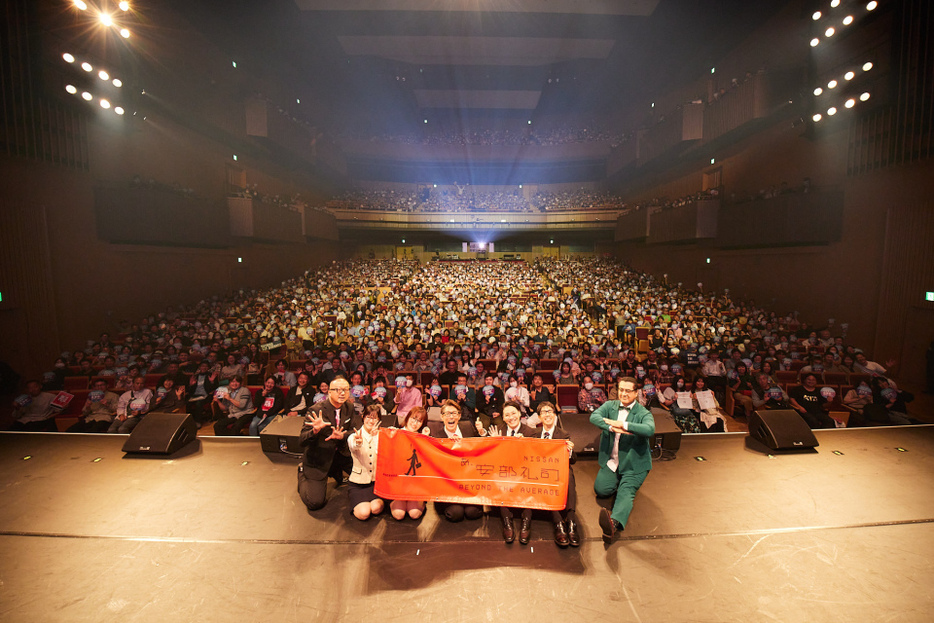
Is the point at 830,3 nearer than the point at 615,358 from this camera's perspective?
No

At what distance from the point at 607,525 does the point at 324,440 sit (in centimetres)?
260

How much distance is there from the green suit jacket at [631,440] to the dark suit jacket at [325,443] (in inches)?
88.4

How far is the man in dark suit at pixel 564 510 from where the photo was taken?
3.25 metres

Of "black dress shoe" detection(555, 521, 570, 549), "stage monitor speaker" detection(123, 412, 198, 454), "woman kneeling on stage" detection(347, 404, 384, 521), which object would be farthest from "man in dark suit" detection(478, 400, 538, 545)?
"stage monitor speaker" detection(123, 412, 198, 454)

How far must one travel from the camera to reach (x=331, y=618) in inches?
103

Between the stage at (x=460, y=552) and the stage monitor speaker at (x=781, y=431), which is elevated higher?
the stage monitor speaker at (x=781, y=431)

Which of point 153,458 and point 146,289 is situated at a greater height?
point 146,289

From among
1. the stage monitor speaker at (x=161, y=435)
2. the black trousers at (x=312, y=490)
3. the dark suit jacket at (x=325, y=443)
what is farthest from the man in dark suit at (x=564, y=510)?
the stage monitor speaker at (x=161, y=435)

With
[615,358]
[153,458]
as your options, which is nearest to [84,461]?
[153,458]

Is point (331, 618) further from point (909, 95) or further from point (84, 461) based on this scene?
point (909, 95)

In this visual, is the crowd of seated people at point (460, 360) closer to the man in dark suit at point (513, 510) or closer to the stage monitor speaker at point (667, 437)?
the stage monitor speaker at point (667, 437)

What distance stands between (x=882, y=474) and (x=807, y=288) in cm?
1069

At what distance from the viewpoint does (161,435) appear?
Result: 15.9ft

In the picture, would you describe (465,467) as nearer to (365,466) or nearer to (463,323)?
(365,466)
